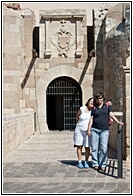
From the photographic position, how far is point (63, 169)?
6.94m

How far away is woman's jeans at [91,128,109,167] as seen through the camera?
6820 millimetres

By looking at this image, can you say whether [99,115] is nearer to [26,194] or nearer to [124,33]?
[26,194]

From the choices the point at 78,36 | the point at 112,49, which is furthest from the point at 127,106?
the point at 78,36

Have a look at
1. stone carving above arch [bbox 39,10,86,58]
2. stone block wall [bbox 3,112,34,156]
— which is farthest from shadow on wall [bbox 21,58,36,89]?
stone block wall [bbox 3,112,34,156]

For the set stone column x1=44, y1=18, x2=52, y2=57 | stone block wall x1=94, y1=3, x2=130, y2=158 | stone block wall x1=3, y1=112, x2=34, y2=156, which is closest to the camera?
stone block wall x1=3, y1=112, x2=34, y2=156

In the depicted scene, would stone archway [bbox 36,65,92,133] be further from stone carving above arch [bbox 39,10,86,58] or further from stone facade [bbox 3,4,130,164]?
stone carving above arch [bbox 39,10,86,58]

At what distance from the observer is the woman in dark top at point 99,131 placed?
22.4 feet

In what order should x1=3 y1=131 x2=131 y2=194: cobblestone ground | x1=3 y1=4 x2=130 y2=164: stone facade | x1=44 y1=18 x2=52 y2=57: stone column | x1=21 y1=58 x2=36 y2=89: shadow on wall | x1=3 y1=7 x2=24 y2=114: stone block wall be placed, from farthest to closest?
x1=21 y1=58 x2=36 y2=89: shadow on wall, x1=44 y1=18 x2=52 y2=57: stone column, x1=3 y1=4 x2=130 y2=164: stone facade, x1=3 y1=7 x2=24 y2=114: stone block wall, x1=3 y1=131 x2=131 y2=194: cobblestone ground

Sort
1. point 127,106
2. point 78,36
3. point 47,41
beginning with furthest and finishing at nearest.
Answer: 1. point 78,36
2. point 47,41
3. point 127,106

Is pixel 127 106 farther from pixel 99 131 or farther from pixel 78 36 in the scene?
pixel 78 36

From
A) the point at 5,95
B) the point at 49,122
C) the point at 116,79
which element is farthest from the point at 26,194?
the point at 49,122

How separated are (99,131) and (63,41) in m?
9.93

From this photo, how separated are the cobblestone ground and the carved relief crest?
8.25 metres

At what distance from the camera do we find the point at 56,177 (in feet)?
20.4
